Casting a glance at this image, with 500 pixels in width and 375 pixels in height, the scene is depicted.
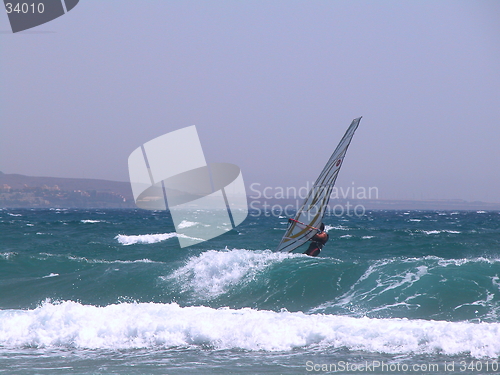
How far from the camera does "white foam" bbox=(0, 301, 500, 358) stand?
244 inches

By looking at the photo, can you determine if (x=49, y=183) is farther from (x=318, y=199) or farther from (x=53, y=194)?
(x=318, y=199)

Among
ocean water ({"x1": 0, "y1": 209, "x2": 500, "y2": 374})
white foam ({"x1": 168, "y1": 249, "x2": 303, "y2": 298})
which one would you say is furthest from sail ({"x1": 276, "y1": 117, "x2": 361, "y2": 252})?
white foam ({"x1": 168, "y1": 249, "x2": 303, "y2": 298})

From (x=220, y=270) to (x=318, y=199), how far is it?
3.30 meters

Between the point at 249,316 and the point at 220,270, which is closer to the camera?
the point at 249,316

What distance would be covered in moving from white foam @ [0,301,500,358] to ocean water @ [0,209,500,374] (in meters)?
0.02

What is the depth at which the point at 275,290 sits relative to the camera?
10.2 meters

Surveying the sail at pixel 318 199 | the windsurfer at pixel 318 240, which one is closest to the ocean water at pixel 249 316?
the windsurfer at pixel 318 240

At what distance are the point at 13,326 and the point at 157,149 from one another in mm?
4134

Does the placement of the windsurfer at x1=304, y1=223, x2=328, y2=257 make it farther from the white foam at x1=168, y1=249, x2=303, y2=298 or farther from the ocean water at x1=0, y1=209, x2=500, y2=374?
the white foam at x1=168, y1=249, x2=303, y2=298

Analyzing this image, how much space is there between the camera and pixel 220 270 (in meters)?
11.2

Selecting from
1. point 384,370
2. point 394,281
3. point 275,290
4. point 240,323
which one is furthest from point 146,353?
point 394,281

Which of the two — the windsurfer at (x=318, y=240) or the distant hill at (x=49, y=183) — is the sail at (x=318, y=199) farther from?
the distant hill at (x=49, y=183)

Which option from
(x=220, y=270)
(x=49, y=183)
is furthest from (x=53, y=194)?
(x=220, y=270)

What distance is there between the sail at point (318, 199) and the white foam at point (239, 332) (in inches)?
95.6
